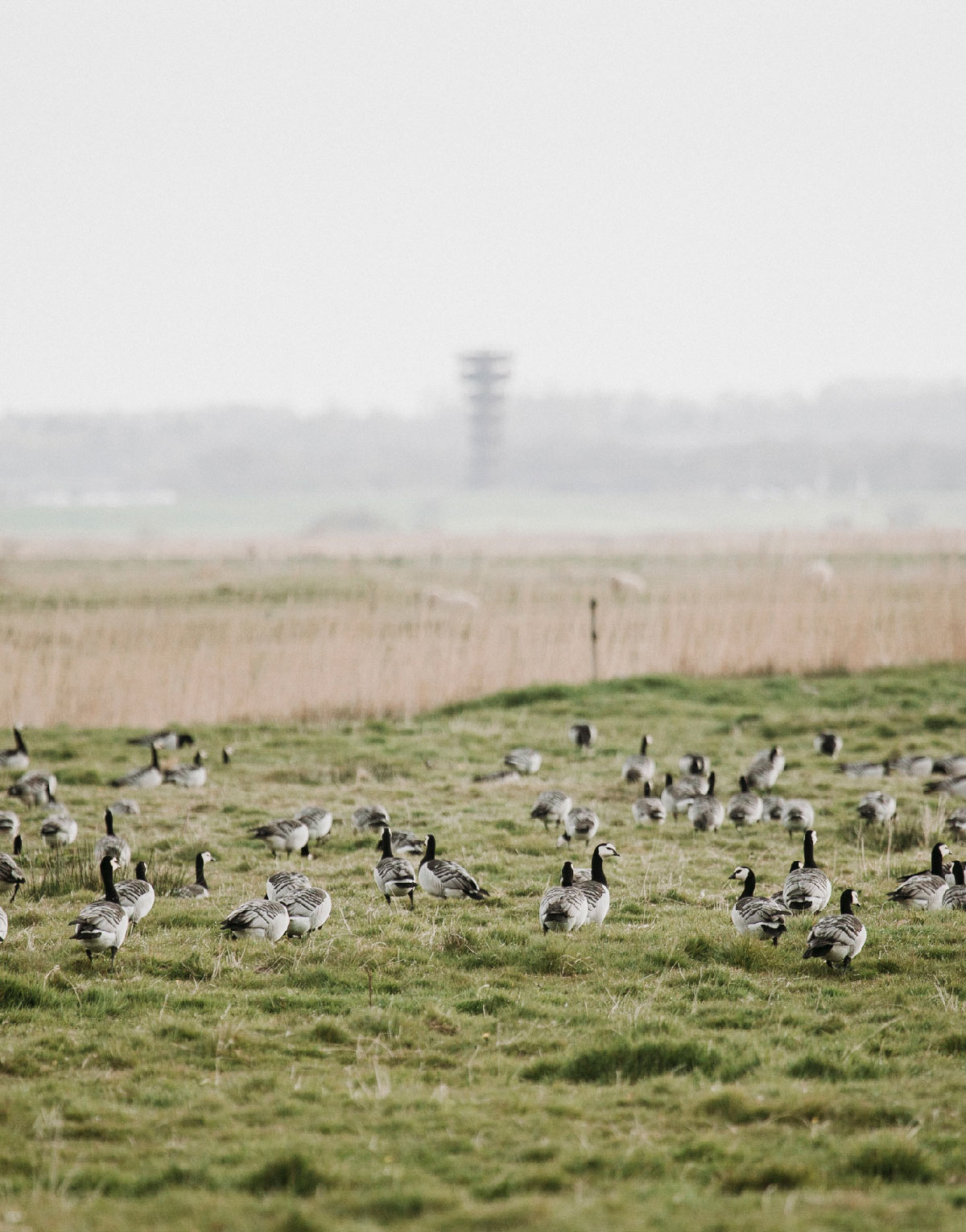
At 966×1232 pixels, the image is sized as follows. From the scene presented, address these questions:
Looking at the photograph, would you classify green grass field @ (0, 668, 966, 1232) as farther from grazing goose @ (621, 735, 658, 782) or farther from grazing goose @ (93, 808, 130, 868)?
grazing goose @ (621, 735, 658, 782)

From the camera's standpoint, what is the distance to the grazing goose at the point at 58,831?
1452 centimetres

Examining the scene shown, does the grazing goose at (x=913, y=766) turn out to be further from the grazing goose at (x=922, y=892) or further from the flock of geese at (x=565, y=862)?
the grazing goose at (x=922, y=892)

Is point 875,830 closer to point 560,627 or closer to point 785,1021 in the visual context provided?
point 785,1021

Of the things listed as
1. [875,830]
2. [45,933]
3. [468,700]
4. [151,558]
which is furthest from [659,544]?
[45,933]

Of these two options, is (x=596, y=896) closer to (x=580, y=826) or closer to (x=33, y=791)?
(x=580, y=826)

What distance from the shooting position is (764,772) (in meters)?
17.5

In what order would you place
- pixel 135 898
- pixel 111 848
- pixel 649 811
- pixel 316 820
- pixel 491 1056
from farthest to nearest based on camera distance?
pixel 649 811 < pixel 316 820 < pixel 111 848 < pixel 135 898 < pixel 491 1056

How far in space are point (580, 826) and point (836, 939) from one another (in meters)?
4.94

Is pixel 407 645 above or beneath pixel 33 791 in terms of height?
above

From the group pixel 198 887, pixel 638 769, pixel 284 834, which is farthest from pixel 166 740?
pixel 198 887

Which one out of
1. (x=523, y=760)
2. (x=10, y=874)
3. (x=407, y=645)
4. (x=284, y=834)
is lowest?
(x=10, y=874)

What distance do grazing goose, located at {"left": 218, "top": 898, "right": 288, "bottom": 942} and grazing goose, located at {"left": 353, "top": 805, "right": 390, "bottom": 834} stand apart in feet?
14.2

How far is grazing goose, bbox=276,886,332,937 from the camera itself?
10789 millimetres

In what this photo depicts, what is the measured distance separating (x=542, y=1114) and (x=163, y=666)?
65.9 feet
